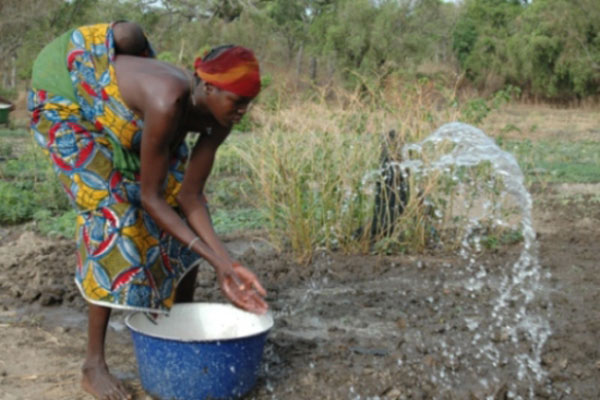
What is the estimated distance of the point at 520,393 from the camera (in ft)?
10.1

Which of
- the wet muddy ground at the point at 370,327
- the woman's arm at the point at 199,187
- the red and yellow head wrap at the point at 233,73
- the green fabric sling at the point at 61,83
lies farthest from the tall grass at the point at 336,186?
the red and yellow head wrap at the point at 233,73

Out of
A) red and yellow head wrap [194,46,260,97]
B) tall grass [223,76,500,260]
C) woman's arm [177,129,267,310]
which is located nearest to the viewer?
red and yellow head wrap [194,46,260,97]

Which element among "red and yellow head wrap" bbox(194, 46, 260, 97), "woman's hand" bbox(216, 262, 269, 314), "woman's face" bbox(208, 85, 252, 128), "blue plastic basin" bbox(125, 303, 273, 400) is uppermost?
"red and yellow head wrap" bbox(194, 46, 260, 97)

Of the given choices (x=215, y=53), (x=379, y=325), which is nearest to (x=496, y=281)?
(x=379, y=325)

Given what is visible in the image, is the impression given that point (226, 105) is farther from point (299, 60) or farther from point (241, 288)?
point (299, 60)

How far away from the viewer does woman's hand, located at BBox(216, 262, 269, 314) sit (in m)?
2.76

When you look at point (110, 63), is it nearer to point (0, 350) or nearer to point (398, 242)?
point (0, 350)

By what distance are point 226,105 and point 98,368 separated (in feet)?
3.85

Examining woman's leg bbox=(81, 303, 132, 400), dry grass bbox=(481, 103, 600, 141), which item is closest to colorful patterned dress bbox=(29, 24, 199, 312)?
woman's leg bbox=(81, 303, 132, 400)

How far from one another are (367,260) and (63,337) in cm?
217

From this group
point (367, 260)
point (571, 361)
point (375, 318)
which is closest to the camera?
point (571, 361)

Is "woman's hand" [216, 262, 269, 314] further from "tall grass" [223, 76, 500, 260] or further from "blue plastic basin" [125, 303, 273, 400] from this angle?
"tall grass" [223, 76, 500, 260]

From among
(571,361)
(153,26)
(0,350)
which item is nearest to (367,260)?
(571,361)

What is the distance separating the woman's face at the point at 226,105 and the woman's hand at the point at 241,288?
533 millimetres
